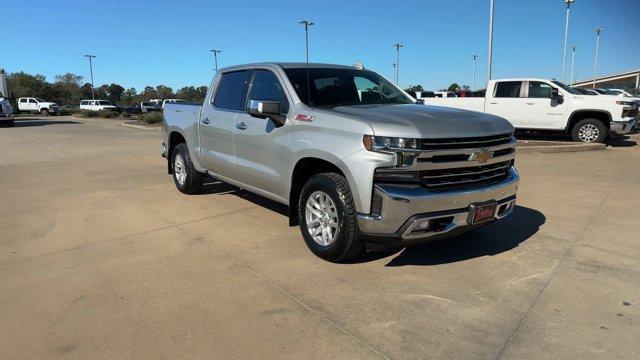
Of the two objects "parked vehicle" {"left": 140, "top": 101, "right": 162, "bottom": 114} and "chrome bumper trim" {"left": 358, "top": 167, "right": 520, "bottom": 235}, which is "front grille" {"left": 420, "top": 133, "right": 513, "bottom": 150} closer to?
"chrome bumper trim" {"left": 358, "top": 167, "right": 520, "bottom": 235}

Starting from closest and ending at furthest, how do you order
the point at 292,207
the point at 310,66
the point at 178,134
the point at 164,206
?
the point at 292,207, the point at 310,66, the point at 164,206, the point at 178,134

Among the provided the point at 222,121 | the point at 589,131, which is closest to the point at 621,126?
the point at 589,131

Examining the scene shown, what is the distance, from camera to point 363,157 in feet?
12.2

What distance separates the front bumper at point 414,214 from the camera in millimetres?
3605

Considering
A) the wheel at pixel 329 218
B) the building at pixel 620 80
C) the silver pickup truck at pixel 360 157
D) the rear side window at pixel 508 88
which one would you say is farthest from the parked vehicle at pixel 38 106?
the building at pixel 620 80


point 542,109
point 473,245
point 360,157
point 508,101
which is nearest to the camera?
point 360,157

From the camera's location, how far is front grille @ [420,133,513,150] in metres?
3.70

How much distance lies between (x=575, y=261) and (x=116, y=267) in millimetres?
4182

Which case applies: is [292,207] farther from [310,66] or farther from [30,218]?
[30,218]

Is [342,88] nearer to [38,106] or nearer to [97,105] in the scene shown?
[97,105]

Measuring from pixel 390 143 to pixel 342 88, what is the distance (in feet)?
5.10

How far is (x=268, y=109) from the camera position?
4457mm

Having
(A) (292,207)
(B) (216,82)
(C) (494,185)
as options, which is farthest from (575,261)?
(B) (216,82)

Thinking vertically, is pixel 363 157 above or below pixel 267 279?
above
